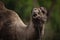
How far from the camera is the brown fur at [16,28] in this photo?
2.31m

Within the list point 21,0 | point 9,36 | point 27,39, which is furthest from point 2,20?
point 21,0

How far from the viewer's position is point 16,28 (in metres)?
2.50

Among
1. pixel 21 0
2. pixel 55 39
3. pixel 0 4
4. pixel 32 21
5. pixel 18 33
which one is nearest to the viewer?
pixel 32 21

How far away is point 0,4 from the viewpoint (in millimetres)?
2711

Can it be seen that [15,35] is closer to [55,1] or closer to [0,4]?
[0,4]

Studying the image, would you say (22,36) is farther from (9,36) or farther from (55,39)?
(55,39)

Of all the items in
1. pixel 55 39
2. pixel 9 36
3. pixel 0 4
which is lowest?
pixel 55 39

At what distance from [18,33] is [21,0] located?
488 cm

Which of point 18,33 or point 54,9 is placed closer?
point 18,33

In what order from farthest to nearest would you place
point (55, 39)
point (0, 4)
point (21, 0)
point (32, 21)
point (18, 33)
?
point (55, 39) < point (21, 0) < point (0, 4) < point (18, 33) < point (32, 21)

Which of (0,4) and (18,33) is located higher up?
(0,4)

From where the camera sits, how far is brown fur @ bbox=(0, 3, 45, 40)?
2.31m

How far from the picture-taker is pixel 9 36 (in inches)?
100

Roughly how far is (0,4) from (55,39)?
533 cm
